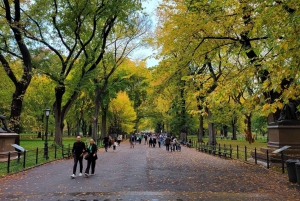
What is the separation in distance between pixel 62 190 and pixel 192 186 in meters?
4.18

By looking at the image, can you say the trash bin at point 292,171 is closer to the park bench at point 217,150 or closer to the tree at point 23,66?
the park bench at point 217,150

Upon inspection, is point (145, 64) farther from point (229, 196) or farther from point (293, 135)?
point (229, 196)

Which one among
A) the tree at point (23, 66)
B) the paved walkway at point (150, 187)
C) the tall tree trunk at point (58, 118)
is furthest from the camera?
the tall tree trunk at point (58, 118)

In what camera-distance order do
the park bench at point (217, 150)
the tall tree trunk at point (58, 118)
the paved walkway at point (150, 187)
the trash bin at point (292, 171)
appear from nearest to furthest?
the paved walkway at point (150, 187)
the trash bin at point (292, 171)
the park bench at point (217, 150)
the tall tree trunk at point (58, 118)

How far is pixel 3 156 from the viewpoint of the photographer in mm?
16750

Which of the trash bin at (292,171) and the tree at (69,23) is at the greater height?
the tree at (69,23)

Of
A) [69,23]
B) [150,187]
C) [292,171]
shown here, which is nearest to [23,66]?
[69,23]

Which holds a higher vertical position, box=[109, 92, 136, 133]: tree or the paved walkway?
box=[109, 92, 136, 133]: tree

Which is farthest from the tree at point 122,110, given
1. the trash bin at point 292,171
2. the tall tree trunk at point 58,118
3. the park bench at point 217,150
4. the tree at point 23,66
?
the trash bin at point 292,171

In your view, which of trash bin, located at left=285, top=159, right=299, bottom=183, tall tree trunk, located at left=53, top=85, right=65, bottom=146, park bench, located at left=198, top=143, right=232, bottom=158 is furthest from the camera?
tall tree trunk, located at left=53, top=85, right=65, bottom=146

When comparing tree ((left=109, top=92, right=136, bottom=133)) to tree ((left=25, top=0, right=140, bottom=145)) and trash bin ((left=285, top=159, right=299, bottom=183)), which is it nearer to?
tree ((left=25, top=0, right=140, bottom=145))

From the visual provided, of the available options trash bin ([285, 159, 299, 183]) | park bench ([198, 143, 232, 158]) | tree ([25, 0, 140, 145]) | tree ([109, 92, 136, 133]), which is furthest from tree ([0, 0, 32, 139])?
tree ([109, 92, 136, 133])

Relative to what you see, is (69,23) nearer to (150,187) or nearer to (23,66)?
(23,66)

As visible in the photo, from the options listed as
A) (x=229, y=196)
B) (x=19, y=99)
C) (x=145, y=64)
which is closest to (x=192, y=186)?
(x=229, y=196)
